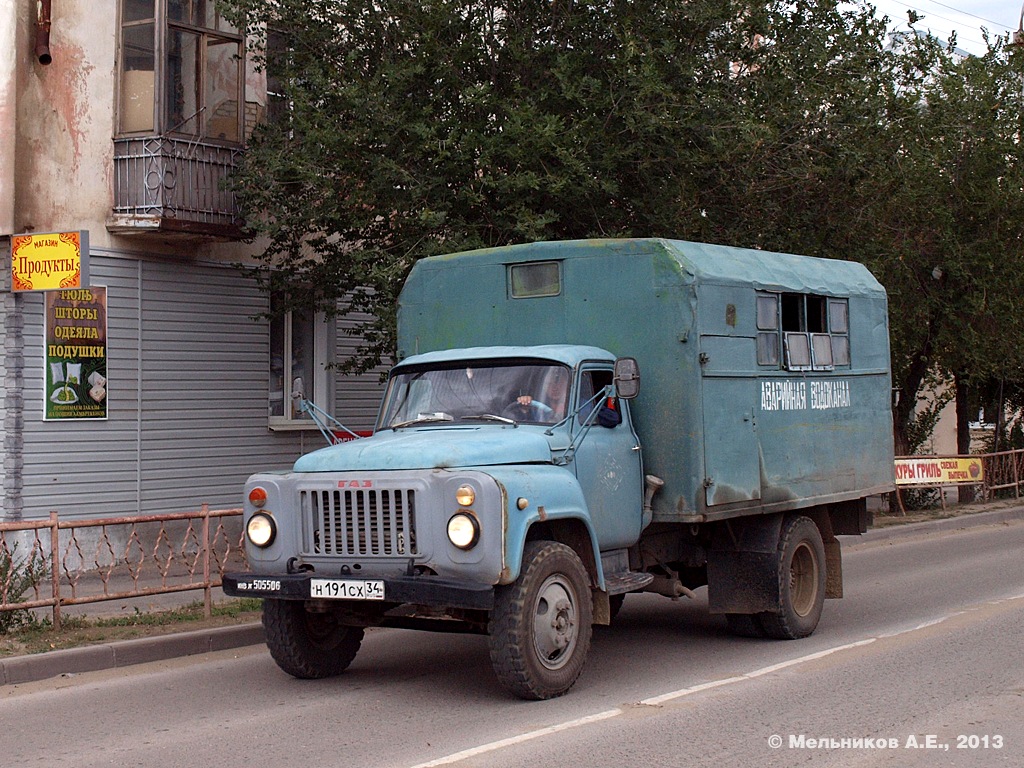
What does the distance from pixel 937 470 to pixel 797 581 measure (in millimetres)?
11901

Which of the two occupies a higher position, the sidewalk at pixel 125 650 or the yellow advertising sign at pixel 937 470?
the yellow advertising sign at pixel 937 470

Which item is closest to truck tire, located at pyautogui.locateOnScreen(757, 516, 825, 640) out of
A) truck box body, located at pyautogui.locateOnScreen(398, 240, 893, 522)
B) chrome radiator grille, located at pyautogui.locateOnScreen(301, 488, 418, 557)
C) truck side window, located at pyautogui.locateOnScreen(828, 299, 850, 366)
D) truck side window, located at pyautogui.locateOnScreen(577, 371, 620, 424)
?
truck box body, located at pyautogui.locateOnScreen(398, 240, 893, 522)

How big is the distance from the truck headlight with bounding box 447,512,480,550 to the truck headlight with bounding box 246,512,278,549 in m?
1.35

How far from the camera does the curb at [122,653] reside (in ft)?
29.7

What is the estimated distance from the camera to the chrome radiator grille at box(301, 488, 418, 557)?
7.70 meters

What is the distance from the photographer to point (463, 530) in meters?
7.50

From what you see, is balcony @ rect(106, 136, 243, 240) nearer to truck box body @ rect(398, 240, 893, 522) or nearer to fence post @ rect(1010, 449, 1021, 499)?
truck box body @ rect(398, 240, 893, 522)

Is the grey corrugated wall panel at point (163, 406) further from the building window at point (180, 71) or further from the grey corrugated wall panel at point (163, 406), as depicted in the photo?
the building window at point (180, 71)

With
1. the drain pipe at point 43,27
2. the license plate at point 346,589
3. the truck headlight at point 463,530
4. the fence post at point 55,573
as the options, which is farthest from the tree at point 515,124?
the truck headlight at point 463,530

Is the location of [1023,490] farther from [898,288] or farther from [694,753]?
[694,753]

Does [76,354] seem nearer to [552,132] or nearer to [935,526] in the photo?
[552,132]

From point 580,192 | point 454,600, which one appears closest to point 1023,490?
point 580,192

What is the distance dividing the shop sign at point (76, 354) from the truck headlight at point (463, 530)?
28.3ft

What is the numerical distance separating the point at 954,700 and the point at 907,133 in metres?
11.4
